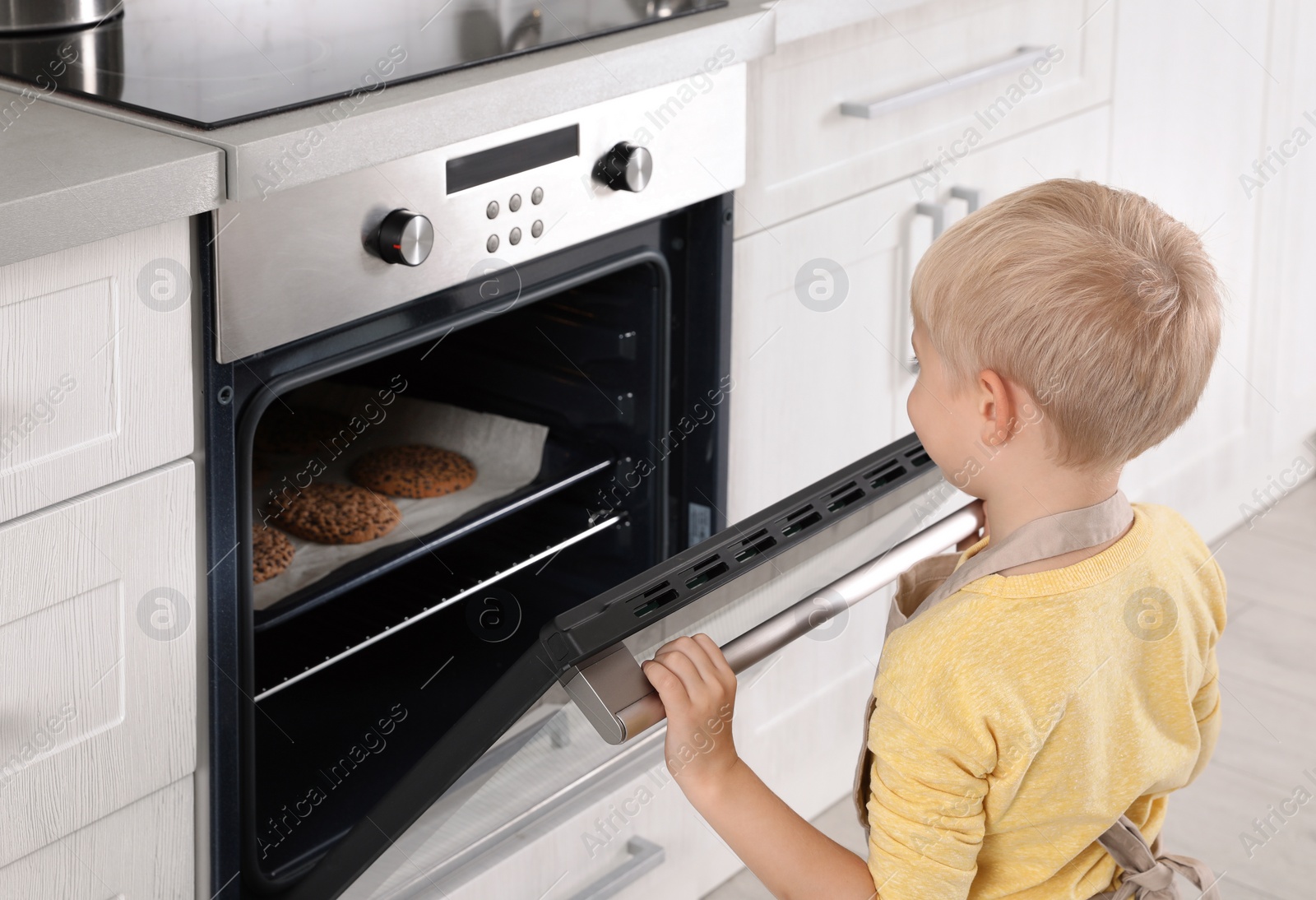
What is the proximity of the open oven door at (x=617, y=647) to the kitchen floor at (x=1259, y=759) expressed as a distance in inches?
30.6

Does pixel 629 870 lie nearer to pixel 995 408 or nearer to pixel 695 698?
pixel 695 698

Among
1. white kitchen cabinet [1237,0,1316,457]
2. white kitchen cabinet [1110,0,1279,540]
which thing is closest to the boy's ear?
white kitchen cabinet [1110,0,1279,540]

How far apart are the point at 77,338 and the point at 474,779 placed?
0.38 m

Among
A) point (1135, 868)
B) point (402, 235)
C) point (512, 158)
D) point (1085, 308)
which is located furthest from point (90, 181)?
point (1135, 868)

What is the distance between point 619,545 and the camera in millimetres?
1469

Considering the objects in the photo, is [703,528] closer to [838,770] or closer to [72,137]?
[838,770]

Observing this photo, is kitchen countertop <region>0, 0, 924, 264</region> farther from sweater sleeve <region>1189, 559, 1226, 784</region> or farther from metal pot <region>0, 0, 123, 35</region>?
sweater sleeve <region>1189, 559, 1226, 784</region>

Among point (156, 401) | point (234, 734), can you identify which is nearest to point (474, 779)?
point (234, 734)

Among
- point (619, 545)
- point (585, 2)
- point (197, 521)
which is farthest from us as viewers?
point (619, 545)

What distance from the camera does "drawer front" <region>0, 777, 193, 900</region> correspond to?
0.96 metres

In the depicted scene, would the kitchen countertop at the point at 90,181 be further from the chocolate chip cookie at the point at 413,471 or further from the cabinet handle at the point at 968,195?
the cabinet handle at the point at 968,195

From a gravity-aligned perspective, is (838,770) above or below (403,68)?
below

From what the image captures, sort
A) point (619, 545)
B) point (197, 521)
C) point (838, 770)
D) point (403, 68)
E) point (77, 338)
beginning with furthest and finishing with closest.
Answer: point (838, 770) < point (619, 545) < point (403, 68) < point (197, 521) < point (77, 338)

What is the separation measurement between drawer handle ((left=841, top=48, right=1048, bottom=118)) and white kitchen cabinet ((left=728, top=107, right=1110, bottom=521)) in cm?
10
